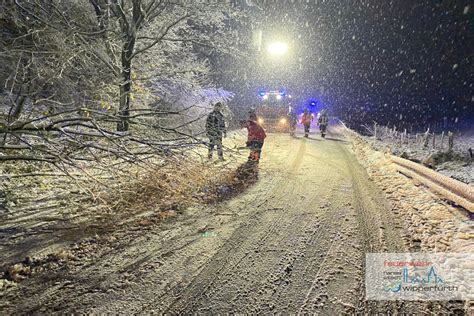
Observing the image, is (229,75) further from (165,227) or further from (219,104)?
(165,227)

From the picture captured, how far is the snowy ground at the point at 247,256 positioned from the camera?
2.92 meters

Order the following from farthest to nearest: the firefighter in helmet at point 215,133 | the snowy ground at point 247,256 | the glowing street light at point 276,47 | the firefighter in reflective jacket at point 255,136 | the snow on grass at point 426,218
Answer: the glowing street light at point 276,47
the firefighter in reflective jacket at point 255,136
the firefighter in helmet at point 215,133
the snow on grass at point 426,218
the snowy ground at point 247,256

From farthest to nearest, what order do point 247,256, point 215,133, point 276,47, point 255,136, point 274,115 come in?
1. point 276,47
2. point 274,115
3. point 255,136
4. point 215,133
5. point 247,256

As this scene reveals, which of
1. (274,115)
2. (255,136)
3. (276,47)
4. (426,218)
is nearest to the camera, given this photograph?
(426,218)

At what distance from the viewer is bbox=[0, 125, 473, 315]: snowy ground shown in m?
2.92

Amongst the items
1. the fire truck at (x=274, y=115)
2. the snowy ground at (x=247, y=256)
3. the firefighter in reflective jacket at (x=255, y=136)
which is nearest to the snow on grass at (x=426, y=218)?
the snowy ground at (x=247, y=256)

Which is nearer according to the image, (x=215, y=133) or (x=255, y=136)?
(x=215, y=133)

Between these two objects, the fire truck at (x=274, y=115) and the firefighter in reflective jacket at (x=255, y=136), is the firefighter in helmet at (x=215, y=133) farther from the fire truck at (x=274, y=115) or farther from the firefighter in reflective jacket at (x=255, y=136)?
the fire truck at (x=274, y=115)

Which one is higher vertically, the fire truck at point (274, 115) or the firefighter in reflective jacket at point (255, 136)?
the fire truck at point (274, 115)

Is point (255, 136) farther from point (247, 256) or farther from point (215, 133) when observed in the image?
point (247, 256)

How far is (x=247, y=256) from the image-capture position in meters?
3.85

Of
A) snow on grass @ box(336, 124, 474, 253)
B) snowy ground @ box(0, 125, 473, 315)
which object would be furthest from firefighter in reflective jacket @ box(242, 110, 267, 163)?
snow on grass @ box(336, 124, 474, 253)

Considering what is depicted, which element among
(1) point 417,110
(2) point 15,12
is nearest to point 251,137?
(2) point 15,12

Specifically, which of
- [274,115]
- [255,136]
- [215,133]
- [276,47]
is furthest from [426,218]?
[276,47]
